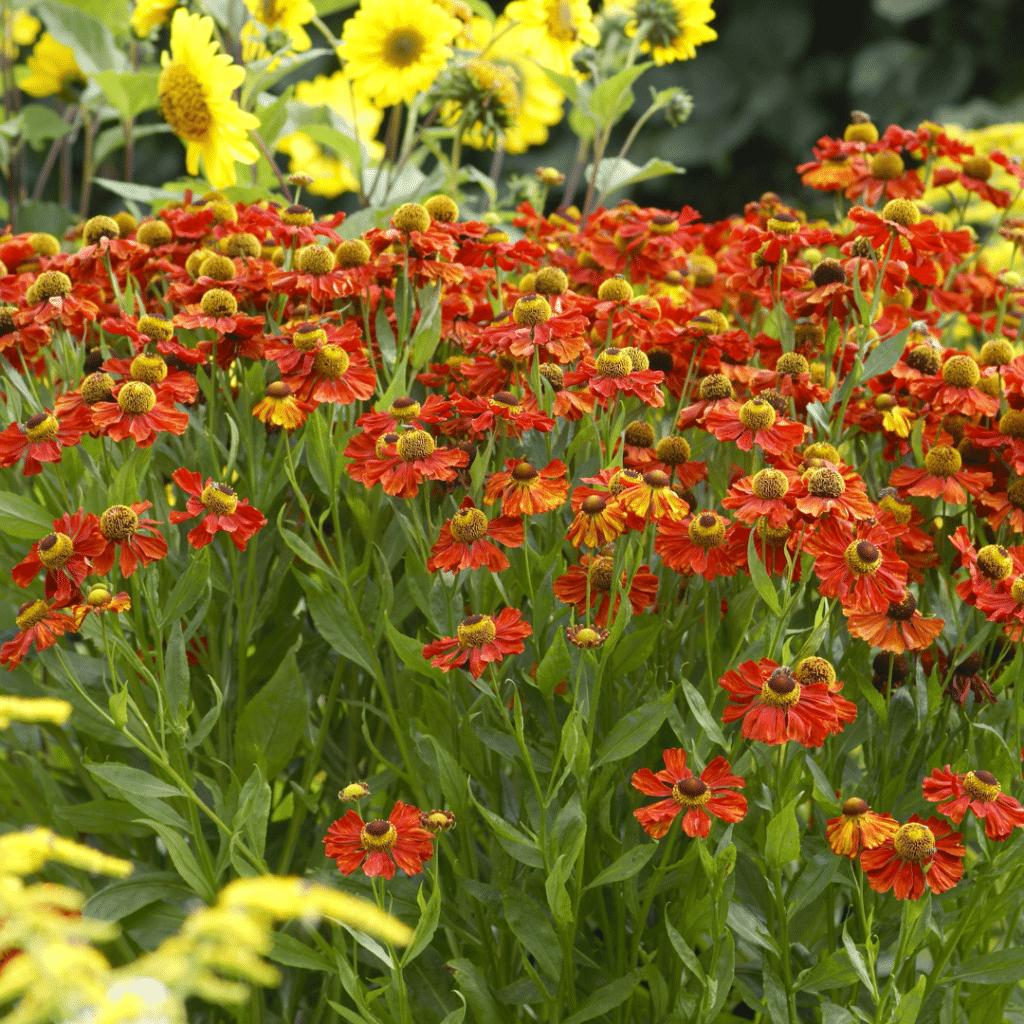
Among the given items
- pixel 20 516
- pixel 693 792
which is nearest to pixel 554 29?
pixel 20 516

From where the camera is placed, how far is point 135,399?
88 cm

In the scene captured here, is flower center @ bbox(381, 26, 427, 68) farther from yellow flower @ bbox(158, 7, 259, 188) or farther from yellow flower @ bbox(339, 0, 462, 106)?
yellow flower @ bbox(158, 7, 259, 188)

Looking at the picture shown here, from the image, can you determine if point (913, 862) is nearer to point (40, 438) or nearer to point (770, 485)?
point (770, 485)

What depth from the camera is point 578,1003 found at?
92 centimetres

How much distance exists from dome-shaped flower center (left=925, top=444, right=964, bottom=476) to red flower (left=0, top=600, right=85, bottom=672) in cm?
69

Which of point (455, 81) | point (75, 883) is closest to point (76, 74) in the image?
point (455, 81)

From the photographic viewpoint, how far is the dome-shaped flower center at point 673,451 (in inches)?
36.2

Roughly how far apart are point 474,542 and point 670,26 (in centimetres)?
95

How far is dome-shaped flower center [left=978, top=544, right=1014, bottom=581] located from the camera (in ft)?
2.81

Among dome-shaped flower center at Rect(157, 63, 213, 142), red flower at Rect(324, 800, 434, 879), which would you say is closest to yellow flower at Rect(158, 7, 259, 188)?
dome-shaped flower center at Rect(157, 63, 213, 142)

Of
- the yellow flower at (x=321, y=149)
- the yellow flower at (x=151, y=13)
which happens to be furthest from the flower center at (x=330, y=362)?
the yellow flower at (x=321, y=149)

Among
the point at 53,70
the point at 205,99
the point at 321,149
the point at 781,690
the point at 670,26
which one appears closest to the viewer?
the point at 781,690

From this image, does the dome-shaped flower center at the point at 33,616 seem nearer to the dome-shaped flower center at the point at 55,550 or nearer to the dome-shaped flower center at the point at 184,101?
the dome-shaped flower center at the point at 55,550

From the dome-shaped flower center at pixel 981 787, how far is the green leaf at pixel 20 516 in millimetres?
748
